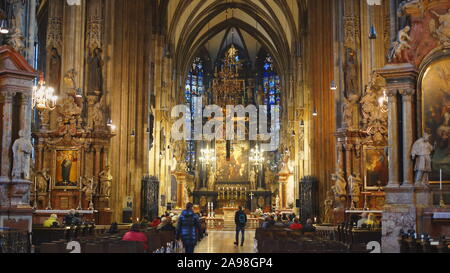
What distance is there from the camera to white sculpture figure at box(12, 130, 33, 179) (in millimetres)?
16547

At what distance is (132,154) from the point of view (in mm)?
33906

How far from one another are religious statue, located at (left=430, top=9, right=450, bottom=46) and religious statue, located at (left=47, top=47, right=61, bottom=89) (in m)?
15.7

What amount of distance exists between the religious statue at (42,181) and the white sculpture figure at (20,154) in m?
8.36

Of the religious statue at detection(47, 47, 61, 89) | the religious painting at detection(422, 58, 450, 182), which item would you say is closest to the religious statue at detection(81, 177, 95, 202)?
the religious statue at detection(47, 47, 61, 89)

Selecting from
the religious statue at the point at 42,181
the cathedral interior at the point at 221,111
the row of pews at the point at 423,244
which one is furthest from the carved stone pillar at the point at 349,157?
the religious statue at the point at 42,181

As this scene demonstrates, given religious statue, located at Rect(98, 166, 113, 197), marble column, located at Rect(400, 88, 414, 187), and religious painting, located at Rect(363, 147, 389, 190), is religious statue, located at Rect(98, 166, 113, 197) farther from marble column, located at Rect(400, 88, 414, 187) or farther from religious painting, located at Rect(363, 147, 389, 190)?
marble column, located at Rect(400, 88, 414, 187)

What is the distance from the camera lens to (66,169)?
84.5 feet

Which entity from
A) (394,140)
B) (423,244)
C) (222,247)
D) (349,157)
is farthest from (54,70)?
(423,244)

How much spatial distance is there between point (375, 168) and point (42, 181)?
12.7 m

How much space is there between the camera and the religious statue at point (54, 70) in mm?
26531

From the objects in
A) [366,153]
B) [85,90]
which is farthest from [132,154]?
[366,153]

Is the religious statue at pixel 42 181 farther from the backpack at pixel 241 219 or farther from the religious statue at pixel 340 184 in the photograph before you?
the religious statue at pixel 340 184
